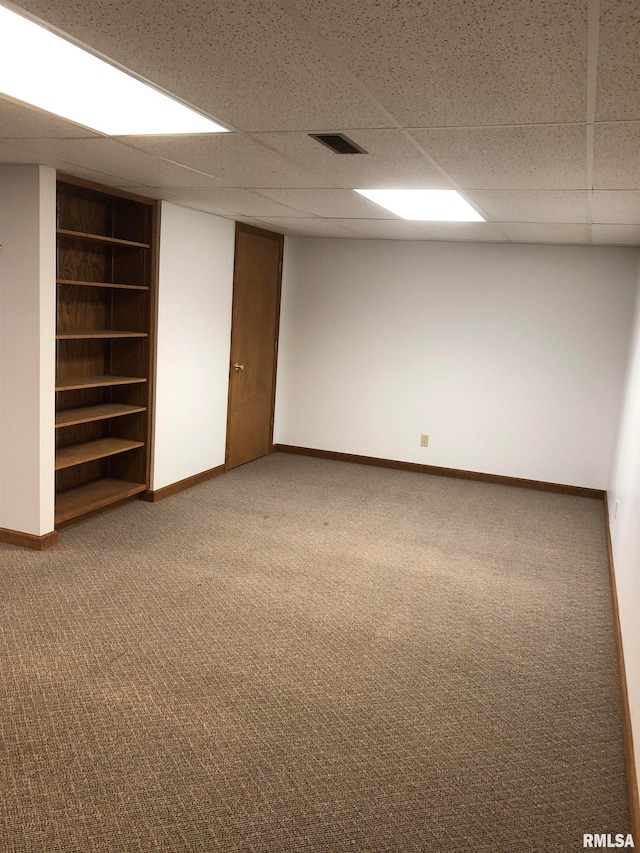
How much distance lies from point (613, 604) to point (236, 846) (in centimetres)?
227

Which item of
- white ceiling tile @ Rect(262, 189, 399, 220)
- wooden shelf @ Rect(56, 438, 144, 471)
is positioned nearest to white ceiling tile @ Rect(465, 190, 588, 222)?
white ceiling tile @ Rect(262, 189, 399, 220)

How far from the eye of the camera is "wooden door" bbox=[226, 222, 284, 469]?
5129 mm

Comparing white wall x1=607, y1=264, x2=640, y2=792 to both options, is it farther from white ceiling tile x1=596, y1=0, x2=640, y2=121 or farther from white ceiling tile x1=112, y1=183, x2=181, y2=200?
white ceiling tile x1=112, y1=183, x2=181, y2=200

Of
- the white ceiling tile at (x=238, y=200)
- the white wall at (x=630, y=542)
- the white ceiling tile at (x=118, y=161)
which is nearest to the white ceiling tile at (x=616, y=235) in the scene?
the white wall at (x=630, y=542)

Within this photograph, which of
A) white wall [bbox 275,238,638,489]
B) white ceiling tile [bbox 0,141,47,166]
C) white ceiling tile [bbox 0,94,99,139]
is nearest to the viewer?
white ceiling tile [bbox 0,94,99,139]

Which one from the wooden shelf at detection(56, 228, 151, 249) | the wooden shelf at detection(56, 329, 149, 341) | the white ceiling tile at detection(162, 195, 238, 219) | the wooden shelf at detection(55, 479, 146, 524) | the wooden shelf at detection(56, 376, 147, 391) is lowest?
the wooden shelf at detection(55, 479, 146, 524)

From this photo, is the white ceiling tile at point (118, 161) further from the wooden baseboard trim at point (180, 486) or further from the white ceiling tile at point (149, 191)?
the wooden baseboard trim at point (180, 486)

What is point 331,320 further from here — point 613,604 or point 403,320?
point 613,604

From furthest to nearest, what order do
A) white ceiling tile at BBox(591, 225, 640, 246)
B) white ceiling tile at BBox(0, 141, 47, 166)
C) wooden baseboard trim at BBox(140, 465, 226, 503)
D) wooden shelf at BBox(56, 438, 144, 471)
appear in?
1. wooden baseboard trim at BBox(140, 465, 226, 503)
2. white ceiling tile at BBox(591, 225, 640, 246)
3. wooden shelf at BBox(56, 438, 144, 471)
4. white ceiling tile at BBox(0, 141, 47, 166)

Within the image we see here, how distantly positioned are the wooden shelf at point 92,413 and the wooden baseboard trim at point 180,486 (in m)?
0.54

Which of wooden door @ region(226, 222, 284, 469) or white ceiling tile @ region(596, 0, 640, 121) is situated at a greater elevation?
white ceiling tile @ region(596, 0, 640, 121)

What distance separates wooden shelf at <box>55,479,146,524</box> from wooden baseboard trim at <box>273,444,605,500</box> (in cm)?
196

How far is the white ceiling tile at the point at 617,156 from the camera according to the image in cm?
185

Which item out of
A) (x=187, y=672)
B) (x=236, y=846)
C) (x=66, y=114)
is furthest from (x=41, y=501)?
(x=236, y=846)
